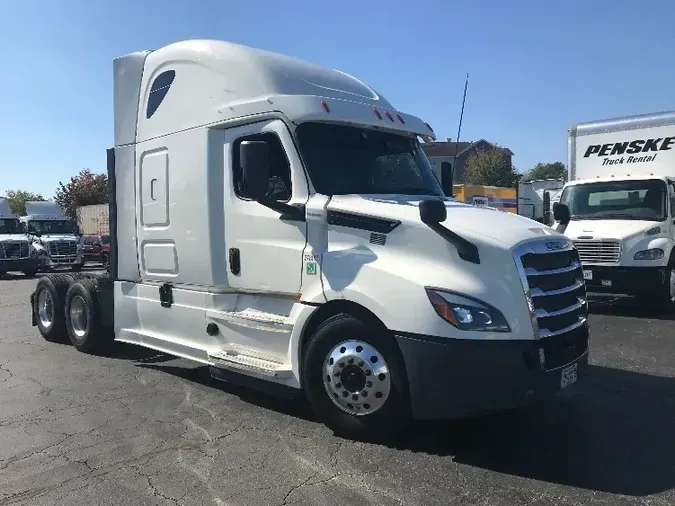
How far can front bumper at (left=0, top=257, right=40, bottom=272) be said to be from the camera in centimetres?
2297

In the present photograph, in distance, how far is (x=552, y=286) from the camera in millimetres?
4500

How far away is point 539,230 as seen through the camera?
15.7 feet

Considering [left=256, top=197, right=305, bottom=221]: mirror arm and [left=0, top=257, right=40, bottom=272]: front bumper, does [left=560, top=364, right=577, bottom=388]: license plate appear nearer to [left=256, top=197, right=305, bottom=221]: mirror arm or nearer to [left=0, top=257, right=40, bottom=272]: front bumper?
[left=256, top=197, right=305, bottom=221]: mirror arm

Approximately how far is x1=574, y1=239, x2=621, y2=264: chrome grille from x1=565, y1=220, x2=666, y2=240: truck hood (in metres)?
0.09

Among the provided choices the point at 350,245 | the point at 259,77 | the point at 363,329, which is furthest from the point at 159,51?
the point at 363,329

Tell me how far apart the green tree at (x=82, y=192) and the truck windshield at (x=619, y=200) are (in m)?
51.3

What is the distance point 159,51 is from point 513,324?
4835 millimetres

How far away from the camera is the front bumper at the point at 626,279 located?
33.2ft

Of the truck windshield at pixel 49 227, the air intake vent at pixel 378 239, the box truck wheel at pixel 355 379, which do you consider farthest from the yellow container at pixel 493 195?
the box truck wheel at pixel 355 379

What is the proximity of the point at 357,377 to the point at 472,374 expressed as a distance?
88 centimetres

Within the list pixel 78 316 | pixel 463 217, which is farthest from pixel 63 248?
pixel 463 217

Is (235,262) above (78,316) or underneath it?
above

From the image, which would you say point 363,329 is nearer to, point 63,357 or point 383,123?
point 383,123

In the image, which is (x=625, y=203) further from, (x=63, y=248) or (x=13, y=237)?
(x=63, y=248)
